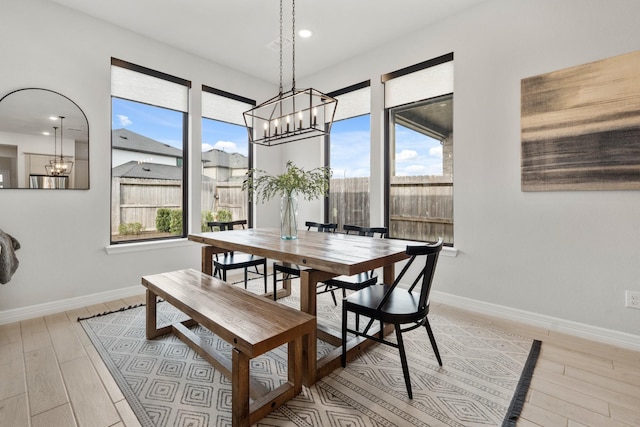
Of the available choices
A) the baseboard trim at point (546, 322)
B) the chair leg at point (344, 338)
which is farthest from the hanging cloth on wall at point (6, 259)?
the baseboard trim at point (546, 322)

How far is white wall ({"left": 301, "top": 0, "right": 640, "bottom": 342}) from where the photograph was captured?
7.72 feet

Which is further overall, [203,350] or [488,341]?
[488,341]

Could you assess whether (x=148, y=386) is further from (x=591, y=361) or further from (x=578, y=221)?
(x=578, y=221)

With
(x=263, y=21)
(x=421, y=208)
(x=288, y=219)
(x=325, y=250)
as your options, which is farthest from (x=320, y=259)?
(x=263, y=21)

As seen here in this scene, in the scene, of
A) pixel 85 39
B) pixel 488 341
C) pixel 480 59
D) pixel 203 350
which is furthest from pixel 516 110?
pixel 85 39

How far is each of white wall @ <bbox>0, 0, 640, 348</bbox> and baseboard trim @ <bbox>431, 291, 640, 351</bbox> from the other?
0.11ft

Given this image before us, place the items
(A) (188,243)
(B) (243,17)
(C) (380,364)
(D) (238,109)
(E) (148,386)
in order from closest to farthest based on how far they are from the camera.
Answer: (E) (148,386) < (C) (380,364) < (B) (243,17) < (A) (188,243) < (D) (238,109)

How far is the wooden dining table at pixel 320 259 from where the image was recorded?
6.06 feet

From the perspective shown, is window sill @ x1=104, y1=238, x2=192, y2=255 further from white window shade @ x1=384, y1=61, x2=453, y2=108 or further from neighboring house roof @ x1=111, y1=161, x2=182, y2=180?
white window shade @ x1=384, y1=61, x2=453, y2=108

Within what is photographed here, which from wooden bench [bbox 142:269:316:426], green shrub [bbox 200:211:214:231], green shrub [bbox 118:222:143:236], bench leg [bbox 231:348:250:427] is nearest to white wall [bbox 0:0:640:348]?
green shrub [bbox 118:222:143:236]

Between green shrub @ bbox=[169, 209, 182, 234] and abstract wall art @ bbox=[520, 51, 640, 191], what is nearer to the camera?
abstract wall art @ bbox=[520, 51, 640, 191]

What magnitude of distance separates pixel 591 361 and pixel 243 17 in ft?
13.8

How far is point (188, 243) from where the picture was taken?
12.9ft

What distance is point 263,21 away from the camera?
325 centimetres
